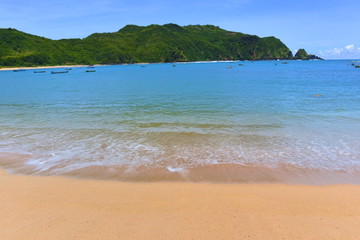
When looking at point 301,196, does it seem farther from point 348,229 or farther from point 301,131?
point 301,131

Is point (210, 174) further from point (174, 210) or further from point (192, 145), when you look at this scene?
point (192, 145)

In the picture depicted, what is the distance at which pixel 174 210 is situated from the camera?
5.87 m

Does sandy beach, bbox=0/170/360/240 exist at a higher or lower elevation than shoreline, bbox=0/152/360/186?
higher

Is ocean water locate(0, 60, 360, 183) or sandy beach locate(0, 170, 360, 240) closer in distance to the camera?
sandy beach locate(0, 170, 360, 240)

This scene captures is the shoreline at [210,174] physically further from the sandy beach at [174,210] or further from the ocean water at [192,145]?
the sandy beach at [174,210]

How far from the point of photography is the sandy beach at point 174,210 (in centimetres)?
504

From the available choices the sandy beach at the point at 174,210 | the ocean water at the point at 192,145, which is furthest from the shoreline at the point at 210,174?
the sandy beach at the point at 174,210

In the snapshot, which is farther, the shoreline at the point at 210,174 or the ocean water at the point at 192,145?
the ocean water at the point at 192,145

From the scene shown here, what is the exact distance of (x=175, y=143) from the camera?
11.4m

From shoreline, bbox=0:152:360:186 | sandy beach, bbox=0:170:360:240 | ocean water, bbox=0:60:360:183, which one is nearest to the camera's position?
sandy beach, bbox=0:170:360:240

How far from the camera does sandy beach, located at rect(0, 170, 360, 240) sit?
5035 millimetres

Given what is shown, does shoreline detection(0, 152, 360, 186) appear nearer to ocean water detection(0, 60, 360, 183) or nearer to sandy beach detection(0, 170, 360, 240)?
ocean water detection(0, 60, 360, 183)

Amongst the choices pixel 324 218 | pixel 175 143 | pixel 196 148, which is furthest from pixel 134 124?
pixel 324 218

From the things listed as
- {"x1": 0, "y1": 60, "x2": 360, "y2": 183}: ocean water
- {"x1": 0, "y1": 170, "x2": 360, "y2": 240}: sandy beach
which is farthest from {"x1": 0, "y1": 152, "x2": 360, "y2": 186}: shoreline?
{"x1": 0, "y1": 170, "x2": 360, "y2": 240}: sandy beach
